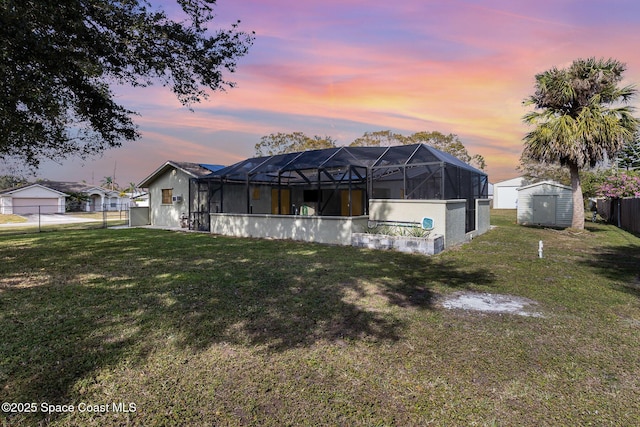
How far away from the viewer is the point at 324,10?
8.29m

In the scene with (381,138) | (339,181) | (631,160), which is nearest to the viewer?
(339,181)

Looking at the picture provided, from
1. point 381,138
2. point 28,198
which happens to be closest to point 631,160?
point 381,138

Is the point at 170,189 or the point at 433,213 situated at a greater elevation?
the point at 170,189

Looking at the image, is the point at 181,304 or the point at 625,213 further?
the point at 625,213

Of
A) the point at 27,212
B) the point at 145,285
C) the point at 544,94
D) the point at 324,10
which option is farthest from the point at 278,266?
the point at 27,212

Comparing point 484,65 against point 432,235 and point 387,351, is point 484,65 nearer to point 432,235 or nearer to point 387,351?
point 432,235

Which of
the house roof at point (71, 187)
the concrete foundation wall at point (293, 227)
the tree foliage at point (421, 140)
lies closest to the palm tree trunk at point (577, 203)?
the concrete foundation wall at point (293, 227)

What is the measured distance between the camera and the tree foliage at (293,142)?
1364 inches

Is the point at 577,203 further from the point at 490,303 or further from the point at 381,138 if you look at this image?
the point at 381,138

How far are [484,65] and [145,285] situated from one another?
11369mm

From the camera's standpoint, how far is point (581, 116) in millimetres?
13844

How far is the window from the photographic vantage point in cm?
1892

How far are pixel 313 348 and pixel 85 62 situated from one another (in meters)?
7.82

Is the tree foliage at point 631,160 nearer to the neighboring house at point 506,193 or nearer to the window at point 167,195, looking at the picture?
the neighboring house at point 506,193
